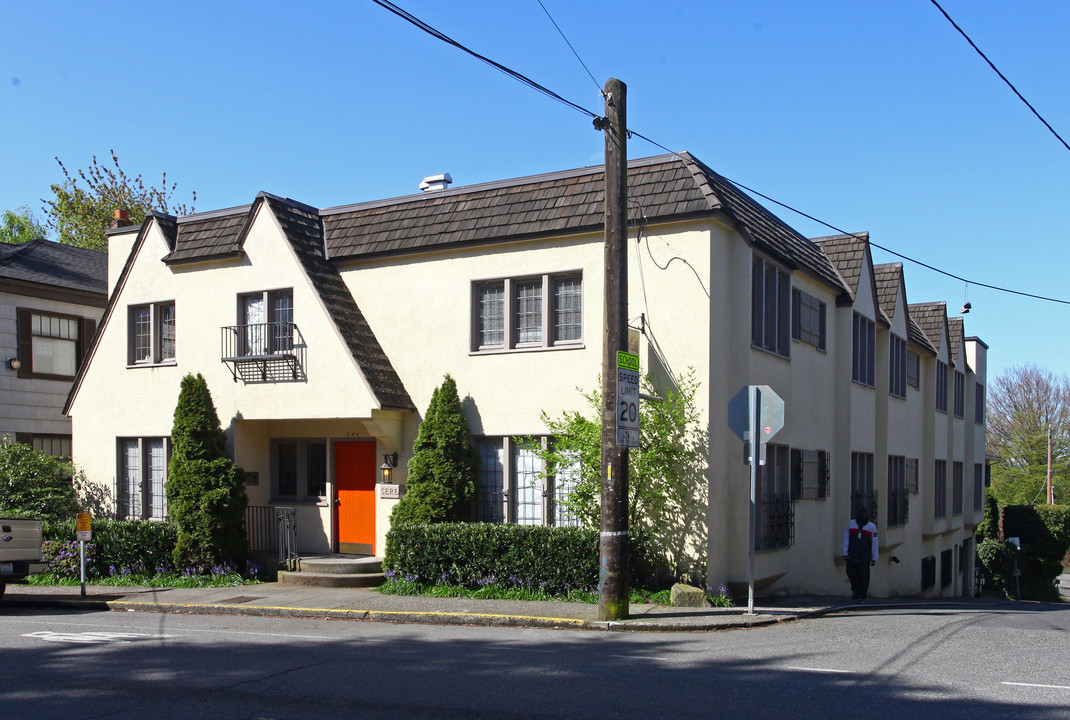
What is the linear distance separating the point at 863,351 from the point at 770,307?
5773 mm

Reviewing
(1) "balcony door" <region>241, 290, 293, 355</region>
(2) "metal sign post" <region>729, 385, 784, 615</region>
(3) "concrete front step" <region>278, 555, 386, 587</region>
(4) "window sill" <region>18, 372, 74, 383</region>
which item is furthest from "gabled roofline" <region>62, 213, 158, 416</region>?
(2) "metal sign post" <region>729, 385, 784, 615</region>

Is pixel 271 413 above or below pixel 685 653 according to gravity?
above

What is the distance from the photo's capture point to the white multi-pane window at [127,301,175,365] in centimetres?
1873

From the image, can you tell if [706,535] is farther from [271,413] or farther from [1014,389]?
[1014,389]

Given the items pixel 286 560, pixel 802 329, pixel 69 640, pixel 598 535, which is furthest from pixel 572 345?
pixel 69 640

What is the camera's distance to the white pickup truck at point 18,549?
47.2 ft

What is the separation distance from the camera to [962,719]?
7.03 metres

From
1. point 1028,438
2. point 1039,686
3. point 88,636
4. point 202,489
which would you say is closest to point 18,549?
point 202,489

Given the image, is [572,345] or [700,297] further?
[572,345]

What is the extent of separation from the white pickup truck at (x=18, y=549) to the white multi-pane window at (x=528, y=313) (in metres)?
7.28

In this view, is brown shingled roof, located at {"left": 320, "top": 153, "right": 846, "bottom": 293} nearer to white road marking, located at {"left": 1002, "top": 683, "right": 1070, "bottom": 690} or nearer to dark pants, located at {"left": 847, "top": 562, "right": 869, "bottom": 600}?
dark pants, located at {"left": 847, "top": 562, "right": 869, "bottom": 600}

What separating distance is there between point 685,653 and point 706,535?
4385 mm

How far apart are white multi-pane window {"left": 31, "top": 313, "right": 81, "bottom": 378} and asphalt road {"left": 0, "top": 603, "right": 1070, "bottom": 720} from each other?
37.8 ft

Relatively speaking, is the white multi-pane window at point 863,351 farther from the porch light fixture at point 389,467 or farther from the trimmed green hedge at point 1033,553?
the trimmed green hedge at point 1033,553
